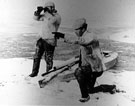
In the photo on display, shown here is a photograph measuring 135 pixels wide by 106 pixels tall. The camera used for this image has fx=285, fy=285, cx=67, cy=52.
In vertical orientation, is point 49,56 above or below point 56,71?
above

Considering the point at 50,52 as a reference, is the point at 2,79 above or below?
below

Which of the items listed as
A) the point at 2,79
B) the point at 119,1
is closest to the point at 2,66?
the point at 2,79

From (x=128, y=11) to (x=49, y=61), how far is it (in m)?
0.86

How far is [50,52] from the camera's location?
100 inches

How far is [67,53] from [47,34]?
244 millimetres

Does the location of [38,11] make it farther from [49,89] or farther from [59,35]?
[49,89]

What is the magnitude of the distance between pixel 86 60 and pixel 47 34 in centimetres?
41

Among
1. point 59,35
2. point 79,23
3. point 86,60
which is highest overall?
point 79,23

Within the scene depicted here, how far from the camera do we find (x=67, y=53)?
8.30 feet

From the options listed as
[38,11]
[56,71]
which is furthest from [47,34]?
[56,71]

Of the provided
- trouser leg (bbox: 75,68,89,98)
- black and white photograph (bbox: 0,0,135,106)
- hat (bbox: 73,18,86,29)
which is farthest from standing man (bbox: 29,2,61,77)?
trouser leg (bbox: 75,68,89,98)

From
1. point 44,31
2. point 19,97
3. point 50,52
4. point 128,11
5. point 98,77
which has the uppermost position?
point 128,11

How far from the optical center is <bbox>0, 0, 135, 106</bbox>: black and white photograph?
249cm

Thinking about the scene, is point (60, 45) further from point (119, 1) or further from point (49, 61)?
point (119, 1)
